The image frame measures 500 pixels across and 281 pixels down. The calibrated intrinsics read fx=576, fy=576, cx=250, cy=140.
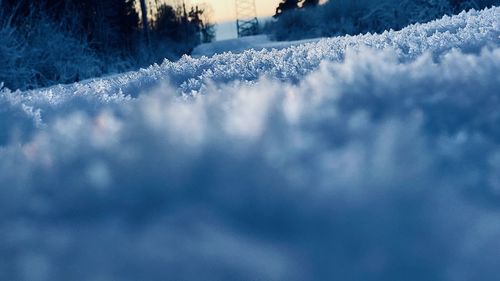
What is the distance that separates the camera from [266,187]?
57 cm

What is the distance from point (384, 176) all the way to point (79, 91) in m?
0.76

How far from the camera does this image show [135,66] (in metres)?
12.9

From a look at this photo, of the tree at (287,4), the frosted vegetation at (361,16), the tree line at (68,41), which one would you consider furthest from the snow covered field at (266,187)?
the tree at (287,4)

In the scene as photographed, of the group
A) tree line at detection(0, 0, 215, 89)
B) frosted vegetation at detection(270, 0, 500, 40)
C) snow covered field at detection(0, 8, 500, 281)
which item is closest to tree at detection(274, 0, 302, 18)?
tree line at detection(0, 0, 215, 89)

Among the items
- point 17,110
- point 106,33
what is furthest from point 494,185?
point 106,33

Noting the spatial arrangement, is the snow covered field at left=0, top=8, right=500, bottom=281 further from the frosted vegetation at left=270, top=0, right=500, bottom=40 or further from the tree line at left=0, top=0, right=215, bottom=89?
the frosted vegetation at left=270, top=0, right=500, bottom=40

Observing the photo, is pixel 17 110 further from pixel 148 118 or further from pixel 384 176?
pixel 384 176

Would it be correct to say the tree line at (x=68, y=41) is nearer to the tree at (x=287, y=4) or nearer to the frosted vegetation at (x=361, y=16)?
the frosted vegetation at (x=361, y=16)

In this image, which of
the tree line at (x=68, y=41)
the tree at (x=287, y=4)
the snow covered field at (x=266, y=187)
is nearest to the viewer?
the snow covered field at (x=266, y=187)

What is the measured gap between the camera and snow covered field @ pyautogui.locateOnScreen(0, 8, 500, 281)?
478 mm

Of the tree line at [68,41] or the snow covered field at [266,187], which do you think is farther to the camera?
the tree line at [68,41]

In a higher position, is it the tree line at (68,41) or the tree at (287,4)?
the tree at (287,4)

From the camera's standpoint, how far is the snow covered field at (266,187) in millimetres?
478

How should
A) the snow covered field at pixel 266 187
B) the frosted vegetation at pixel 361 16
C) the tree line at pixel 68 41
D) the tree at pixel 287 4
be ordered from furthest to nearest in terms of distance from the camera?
the tree at pixel 287 4
the frosted vegetation at pixel 361 16
the tree line at pixel 68 41
the snow covered field at pixel 266 187
